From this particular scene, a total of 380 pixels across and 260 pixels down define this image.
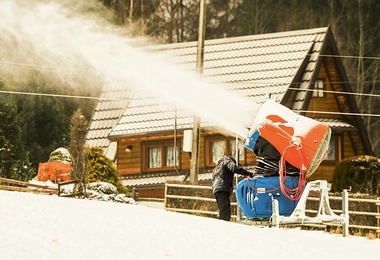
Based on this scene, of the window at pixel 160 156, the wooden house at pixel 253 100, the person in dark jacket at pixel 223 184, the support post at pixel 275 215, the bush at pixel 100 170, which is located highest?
the wooden house at pixel 253 100

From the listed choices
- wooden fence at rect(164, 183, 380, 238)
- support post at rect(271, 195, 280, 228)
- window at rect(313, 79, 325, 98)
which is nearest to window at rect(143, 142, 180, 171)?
window at rect(313, 79, 325, 98)

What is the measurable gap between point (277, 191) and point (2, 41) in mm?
27571

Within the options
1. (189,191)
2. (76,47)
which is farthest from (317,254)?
(76,47)

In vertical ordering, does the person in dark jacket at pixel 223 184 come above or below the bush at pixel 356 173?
below

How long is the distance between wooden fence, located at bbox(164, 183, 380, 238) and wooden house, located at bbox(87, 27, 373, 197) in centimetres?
1014

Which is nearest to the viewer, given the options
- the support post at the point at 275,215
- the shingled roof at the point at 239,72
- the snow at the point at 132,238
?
the snow at the point at 132,238

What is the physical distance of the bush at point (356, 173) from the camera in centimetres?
3622

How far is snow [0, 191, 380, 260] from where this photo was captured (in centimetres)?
1678

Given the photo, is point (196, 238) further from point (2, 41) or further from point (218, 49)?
point (2, 41)

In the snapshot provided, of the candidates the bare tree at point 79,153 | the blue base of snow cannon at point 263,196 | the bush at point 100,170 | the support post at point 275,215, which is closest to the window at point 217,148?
the bush at point 100,170

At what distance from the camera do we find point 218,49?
45.7 m

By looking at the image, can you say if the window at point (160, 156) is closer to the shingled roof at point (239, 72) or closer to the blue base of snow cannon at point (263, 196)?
the shingled roof at point (239, 72)

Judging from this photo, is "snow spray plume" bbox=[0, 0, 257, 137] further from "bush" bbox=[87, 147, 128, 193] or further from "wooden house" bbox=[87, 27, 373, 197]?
"bush" bbox=[87, 147, 128, 193]

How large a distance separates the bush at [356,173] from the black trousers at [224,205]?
11.9 m
